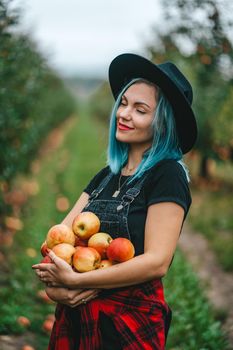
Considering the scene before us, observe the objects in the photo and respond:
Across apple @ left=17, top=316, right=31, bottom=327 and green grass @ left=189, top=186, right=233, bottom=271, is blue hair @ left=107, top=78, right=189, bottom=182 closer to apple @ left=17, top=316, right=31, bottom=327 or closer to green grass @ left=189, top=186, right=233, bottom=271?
apple @ left=17, top=316, right=31, bottom=327

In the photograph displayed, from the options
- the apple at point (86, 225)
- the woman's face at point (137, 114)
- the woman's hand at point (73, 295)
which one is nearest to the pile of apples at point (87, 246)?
the apple at point (86, 225)

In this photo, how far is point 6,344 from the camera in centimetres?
355

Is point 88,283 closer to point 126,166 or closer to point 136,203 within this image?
point 136,203

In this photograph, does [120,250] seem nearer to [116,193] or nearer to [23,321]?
[116,193]

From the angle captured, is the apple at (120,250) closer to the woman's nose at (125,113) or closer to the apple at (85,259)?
the apple at (85,259)

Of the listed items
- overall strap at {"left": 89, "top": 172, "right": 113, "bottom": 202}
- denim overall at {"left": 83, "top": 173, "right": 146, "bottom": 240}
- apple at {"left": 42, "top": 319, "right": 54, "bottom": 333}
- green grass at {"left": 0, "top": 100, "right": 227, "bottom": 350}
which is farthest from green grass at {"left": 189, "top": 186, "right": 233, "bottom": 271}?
denim overall at {"left": 83, "top": 173, "right": 146, "bottom": 240}

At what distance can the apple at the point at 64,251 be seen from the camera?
204cm

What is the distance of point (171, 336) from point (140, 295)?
1.99 metres

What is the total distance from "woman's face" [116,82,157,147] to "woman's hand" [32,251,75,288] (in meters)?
0.67

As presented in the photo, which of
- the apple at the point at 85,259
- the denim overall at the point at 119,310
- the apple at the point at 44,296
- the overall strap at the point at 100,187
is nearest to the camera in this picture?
the apple at the point at 85,259

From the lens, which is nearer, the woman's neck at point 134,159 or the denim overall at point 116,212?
the denim overall at point 116,212

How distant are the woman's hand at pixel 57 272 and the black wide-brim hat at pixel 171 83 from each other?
2.65 feet

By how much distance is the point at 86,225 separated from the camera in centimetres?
213

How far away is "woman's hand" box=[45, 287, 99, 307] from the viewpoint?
2.06 m
